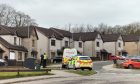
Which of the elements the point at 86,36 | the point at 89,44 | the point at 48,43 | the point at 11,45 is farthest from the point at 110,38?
the point at 11,45

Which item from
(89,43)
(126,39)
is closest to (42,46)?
(89,43)

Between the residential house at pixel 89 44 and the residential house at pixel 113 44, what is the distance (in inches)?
327

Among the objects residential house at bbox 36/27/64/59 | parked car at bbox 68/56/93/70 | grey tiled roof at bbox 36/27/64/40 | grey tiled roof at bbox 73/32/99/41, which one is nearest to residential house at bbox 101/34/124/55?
grey tiled roof at bbox 73/32/99/41

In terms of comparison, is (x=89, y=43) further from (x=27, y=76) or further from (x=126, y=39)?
(x=27, y=76)

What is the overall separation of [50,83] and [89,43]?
78488 millimetres

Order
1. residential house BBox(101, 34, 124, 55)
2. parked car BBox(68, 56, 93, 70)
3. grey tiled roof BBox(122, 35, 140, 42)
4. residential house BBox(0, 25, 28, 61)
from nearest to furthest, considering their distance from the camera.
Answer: parked car BBox(68, 56, 93, 70), residential house BBox(0, 25, 28, 61), residential house BBox(101, 34, 124, 55), grey tiled roof BBox(122, 35, 140, 42)

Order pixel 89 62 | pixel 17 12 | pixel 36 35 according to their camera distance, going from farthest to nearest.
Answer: pixel 17 12, pixel 36 35, pixel 89 62

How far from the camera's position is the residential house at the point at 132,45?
4672 inches

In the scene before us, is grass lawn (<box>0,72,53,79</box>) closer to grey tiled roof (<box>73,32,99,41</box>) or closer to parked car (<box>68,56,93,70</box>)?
parked car (<box>68,56,93,70</box>)

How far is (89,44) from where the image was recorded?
337ft

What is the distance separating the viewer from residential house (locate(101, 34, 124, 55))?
367 feet

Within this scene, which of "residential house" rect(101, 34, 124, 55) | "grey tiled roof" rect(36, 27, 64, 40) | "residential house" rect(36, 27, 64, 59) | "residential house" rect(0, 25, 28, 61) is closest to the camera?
"residential house" rect(0, 25, 28, 61)

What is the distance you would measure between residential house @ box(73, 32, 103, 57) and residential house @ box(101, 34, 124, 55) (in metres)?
8.30

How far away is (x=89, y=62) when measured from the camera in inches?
1640
